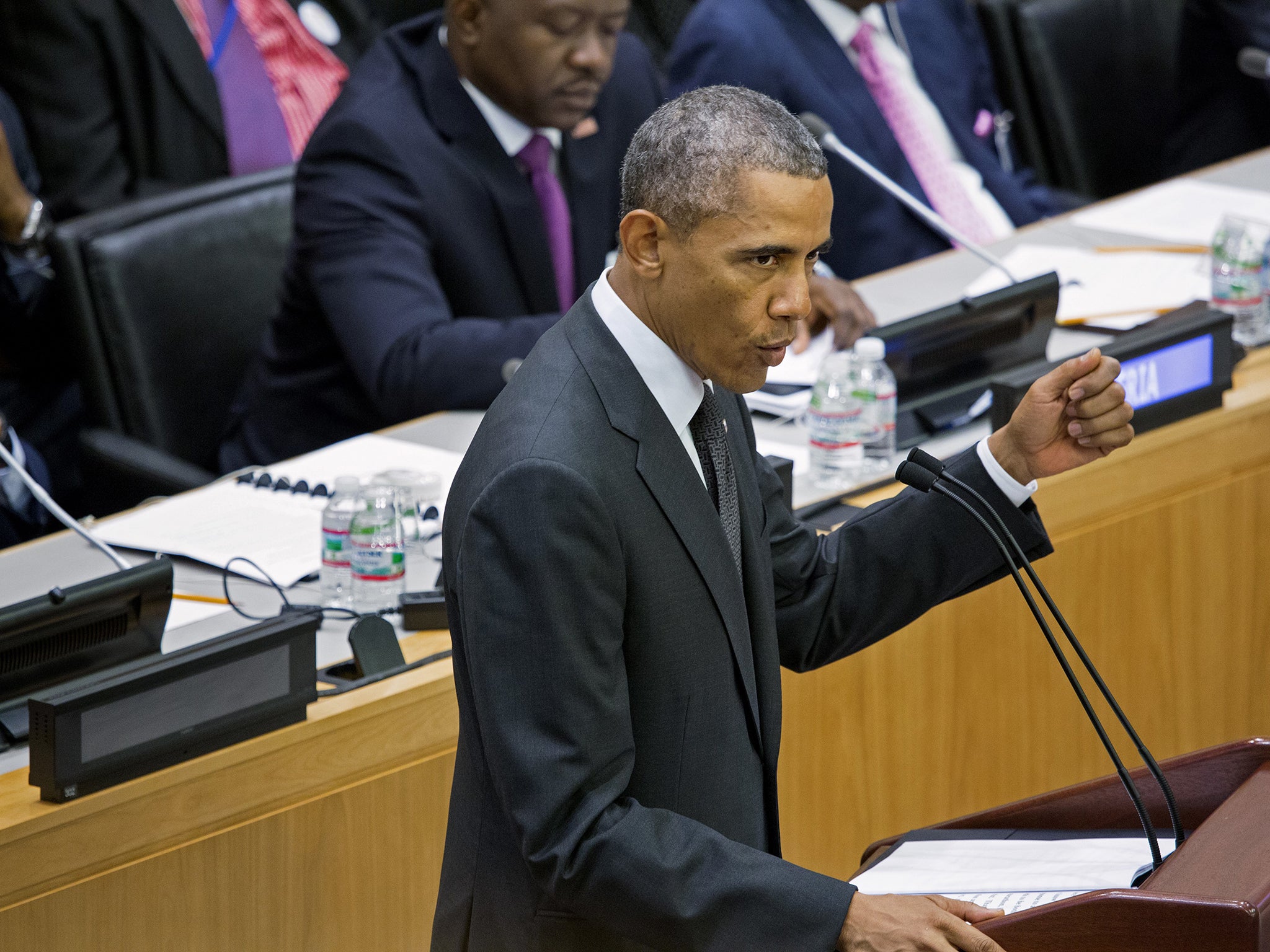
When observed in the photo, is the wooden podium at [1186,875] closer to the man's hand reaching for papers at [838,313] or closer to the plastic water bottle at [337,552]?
the plastic water bottle at [337,552]

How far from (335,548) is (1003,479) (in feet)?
2.71

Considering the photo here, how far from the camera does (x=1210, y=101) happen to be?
12.9ft

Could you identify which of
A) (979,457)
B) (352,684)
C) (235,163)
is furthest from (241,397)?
(979,457)

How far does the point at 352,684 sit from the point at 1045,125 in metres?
2.81

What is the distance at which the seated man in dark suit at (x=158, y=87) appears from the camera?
333cm

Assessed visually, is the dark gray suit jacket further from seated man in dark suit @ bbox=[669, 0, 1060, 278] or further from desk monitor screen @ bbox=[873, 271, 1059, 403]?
seated man in dark suit @ bbox=[669, 0, 1060, 278]

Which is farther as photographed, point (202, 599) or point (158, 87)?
point (158, 87)

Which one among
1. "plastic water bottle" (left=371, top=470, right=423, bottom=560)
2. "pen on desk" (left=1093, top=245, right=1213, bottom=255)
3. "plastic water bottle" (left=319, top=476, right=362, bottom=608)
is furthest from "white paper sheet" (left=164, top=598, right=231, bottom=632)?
"pen on desk" (left=1093, top=245, right=1213, bottom=255)

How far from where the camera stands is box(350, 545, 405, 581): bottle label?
182 centimetres

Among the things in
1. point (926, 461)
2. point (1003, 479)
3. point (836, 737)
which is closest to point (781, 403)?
point (836, 737)

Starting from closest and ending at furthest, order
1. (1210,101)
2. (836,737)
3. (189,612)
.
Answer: (189,612), (836,737), (1210,101)

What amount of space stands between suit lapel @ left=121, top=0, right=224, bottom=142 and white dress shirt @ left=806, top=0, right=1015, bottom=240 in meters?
1.30

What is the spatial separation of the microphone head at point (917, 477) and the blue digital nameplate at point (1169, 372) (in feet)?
2.96

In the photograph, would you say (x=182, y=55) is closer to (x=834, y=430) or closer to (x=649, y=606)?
(x=834, y=430)
